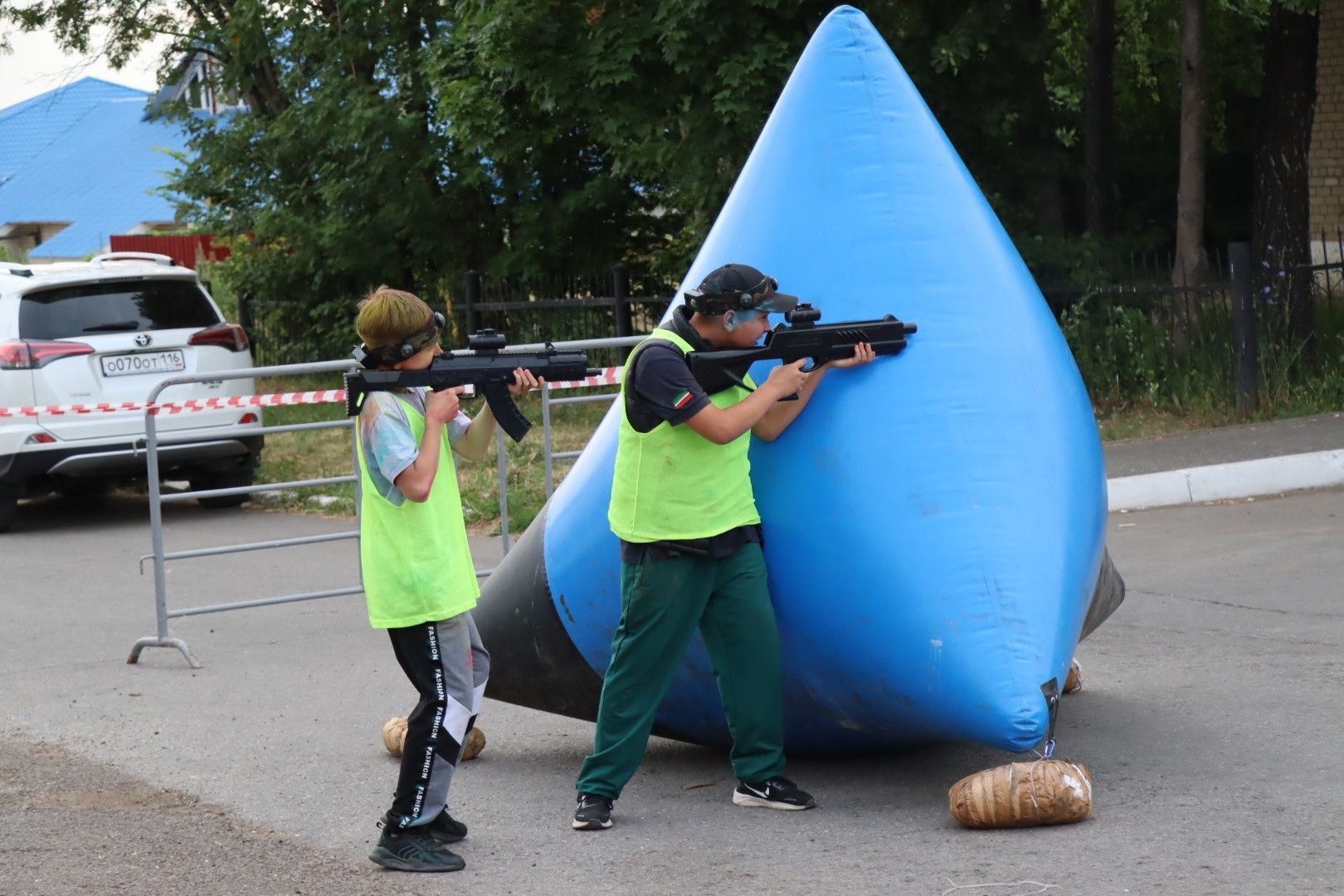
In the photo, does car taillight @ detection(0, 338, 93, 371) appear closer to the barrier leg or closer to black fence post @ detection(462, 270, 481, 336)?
the barrier leg

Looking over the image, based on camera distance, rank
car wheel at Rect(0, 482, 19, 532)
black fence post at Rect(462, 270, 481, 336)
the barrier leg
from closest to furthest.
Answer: the barrier leg → car wheel at Rect(0, 482, 19, 532) → black fence post at Rect(462, 270, 481, 336)

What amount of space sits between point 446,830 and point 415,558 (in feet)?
2.68

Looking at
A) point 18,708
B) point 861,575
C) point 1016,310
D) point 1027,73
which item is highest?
point 1027,73

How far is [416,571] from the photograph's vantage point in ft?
14.9

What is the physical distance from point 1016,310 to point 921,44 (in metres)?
9.37

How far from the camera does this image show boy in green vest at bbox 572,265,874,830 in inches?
186

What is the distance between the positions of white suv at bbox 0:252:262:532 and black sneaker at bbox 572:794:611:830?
23.1ft

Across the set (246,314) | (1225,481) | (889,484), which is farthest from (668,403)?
(246,314)

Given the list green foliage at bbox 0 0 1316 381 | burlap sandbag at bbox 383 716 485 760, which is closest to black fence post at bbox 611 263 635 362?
green foliage at bbox 0 0 1316 381

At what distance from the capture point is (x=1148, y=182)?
2420 cm

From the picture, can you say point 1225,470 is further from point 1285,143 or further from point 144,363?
point 144,363

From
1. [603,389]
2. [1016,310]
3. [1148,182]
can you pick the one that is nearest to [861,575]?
[1016,310]

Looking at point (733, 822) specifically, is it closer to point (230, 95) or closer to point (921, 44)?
point (921, 44)

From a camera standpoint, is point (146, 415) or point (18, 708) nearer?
point (18, 708)
